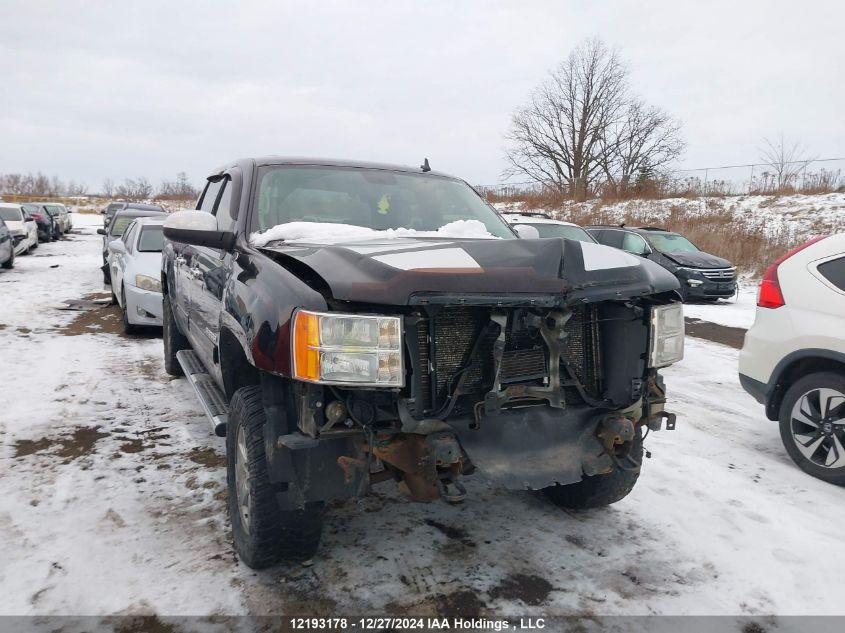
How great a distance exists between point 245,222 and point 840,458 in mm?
3968

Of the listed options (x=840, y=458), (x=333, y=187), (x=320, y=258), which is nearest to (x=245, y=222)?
(x=333, y=187)

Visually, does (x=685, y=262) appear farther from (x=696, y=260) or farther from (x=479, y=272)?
(x=479, y=272)

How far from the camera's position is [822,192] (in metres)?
25.7

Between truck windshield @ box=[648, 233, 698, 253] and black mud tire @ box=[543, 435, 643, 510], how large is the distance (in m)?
12.0

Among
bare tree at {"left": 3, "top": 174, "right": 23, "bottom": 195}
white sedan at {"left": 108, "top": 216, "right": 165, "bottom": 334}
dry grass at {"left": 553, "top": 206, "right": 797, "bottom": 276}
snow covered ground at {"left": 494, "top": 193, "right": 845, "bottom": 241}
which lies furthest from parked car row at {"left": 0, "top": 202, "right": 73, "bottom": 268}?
bare tree at {"left": 3, "top": 174, "right": 23, "bottom": 195}

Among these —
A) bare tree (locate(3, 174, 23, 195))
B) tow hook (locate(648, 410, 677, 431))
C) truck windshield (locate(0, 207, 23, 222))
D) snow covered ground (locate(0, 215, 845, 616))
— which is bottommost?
snow covered ground (locate(0, 215, 845, 616))

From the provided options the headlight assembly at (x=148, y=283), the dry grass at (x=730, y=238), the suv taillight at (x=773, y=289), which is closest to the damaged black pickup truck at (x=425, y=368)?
the suv taillight at (x=773, y=289)

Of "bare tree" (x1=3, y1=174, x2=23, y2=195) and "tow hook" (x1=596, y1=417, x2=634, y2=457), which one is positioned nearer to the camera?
"tow hook" (x1=596, y1=417, x2=634, y2=457)

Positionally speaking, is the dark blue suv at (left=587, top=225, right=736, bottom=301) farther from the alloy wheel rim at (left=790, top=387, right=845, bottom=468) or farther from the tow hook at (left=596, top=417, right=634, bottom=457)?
the tow hook at (left=596, top=417, right=634, bottom=457)

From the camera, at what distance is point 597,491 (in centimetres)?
329

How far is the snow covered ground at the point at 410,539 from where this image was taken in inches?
101

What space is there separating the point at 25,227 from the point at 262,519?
19958mm

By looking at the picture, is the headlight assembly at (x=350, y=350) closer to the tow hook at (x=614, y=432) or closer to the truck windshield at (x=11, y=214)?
the tow hook at (x=614, y=432)

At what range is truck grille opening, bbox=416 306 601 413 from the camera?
7.94ft
